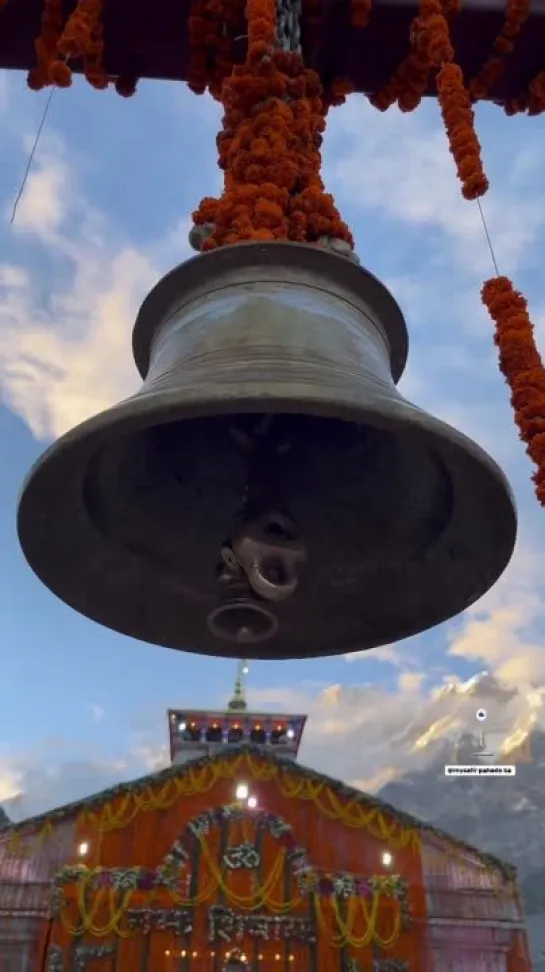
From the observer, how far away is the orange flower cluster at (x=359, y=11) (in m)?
3.61

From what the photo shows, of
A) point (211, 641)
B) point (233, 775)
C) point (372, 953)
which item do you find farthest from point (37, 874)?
point (211, 641)

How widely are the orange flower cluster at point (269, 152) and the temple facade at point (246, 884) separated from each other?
11264 mm

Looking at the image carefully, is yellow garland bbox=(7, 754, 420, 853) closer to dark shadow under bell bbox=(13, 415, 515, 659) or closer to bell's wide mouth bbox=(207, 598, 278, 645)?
dark shadow under bell bbox=(13, 415, 515, 659)

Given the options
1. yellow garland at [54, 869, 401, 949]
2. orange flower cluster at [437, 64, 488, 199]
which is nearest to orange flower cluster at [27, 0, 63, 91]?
orange flower cluster at [437, 64, 488, 199]

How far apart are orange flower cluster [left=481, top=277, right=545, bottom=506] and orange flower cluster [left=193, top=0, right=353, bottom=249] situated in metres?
0.81

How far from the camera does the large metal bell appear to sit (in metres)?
2.15

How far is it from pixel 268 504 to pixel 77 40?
2.30 meters

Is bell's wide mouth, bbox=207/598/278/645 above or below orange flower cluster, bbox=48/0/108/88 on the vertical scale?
below

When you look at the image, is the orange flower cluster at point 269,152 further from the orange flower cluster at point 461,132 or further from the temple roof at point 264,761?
the temple roof at point 264,761

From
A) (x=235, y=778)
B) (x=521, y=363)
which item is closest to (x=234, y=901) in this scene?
(x=235, y=778)

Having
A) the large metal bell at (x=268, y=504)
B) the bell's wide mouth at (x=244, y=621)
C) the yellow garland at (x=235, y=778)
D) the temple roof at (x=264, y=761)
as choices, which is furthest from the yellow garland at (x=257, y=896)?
the bell's wide mouth at (x=244, y=621)

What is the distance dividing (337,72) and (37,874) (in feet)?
38.0

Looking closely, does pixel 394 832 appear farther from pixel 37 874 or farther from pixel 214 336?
pixel 214 336

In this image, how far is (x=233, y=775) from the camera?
13.1 meters
